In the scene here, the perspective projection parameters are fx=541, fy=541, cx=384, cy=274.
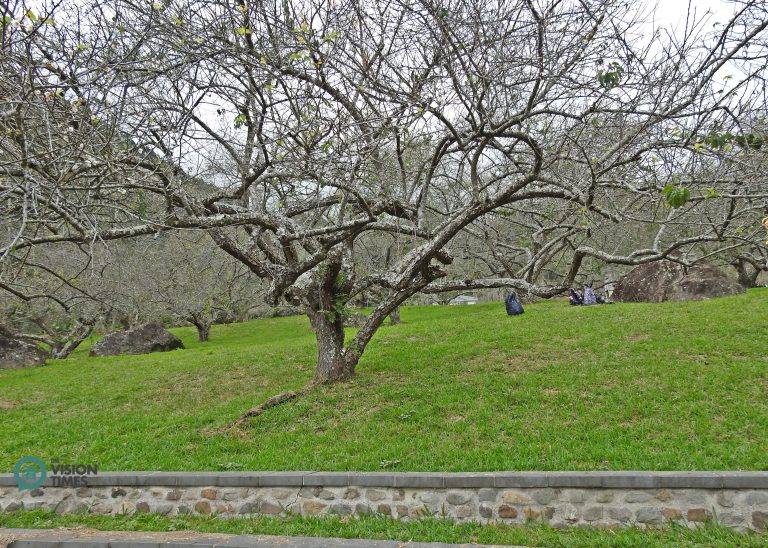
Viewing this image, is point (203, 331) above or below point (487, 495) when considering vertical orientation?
above

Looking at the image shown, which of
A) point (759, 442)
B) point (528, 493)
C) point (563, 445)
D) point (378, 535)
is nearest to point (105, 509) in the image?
point (378, 535)

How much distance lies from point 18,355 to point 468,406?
15.9 meters

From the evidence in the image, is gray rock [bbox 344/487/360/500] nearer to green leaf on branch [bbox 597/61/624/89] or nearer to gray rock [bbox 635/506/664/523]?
gray rock [bbox 635/506/664/523]

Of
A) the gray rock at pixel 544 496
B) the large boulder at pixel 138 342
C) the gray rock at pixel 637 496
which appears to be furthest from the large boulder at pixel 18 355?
the gray rock at pixel 637 496

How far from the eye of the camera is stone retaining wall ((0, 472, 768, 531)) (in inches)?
179

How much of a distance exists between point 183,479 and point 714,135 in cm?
618

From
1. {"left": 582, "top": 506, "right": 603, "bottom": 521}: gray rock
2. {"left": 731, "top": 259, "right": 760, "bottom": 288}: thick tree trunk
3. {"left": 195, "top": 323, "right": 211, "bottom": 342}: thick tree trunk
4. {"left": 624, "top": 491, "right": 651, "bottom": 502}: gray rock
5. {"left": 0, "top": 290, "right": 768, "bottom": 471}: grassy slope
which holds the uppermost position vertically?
{"left": 731, "top": 259, "right": 760, "bottom": 288}: thick tree trunk

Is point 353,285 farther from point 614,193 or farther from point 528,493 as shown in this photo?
point 528,493

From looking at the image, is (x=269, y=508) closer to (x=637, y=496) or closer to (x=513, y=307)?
(x=637, y=496)

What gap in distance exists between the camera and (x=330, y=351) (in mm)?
9180

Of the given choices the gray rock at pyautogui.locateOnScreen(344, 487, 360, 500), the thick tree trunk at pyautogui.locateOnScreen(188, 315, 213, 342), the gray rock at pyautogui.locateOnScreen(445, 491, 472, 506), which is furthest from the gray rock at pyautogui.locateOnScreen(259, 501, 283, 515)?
the thick tree trunk at pyautogui.locateOnScreen(188, 315, 213, 342)

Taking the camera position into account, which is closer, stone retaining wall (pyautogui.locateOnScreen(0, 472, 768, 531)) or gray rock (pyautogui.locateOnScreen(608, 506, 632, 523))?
stone retaining wall (pyautogui.locateOnScreen(0, 472, 768, 531))

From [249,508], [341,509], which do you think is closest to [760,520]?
[341,509]
